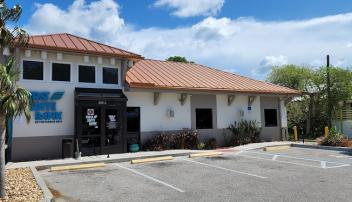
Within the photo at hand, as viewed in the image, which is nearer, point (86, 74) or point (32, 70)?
point (32, 70)

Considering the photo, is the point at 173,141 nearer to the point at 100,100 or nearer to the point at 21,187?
the point at 100,100

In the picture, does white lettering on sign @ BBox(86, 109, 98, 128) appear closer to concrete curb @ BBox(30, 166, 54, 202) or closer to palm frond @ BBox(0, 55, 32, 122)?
concrete curb @ BBox(30, 166, 54, 202)

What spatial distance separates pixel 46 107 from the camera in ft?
49.9

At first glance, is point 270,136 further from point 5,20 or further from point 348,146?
point 5,20

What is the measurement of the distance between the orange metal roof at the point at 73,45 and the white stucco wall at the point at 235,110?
21.8ft

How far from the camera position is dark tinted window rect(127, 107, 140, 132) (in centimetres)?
1766

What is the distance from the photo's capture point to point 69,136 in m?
15.8

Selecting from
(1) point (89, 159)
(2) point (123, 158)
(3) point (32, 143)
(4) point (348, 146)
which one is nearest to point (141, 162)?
(2) point (123, 158)

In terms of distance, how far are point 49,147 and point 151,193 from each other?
8104 millimetres

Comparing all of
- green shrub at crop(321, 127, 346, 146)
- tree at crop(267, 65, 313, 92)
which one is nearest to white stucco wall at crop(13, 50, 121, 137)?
green shrub at crop(321, 127, 346, 146)

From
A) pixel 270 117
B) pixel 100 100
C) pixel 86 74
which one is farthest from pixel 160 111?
pixel 270 117

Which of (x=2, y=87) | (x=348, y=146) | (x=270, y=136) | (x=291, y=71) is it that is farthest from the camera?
(x=291, y=71)

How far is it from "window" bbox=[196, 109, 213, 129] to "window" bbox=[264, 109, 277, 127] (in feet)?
15.2

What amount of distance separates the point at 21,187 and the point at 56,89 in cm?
728
